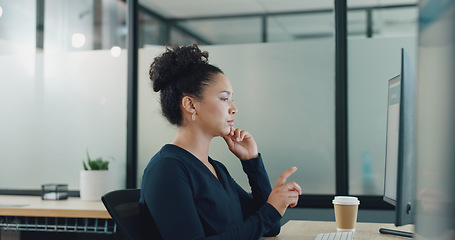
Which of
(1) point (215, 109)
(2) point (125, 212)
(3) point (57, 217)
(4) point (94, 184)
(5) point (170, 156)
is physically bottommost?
(3) point (57, 217)

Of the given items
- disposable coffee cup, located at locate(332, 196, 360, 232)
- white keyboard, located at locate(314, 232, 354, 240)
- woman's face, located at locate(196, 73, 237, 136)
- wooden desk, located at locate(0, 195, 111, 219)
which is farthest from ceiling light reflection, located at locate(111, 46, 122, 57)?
white keyboard, located at locate(314, 232, 354, 240)

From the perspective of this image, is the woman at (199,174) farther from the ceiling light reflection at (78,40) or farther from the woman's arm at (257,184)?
the ceiling light reflection at (78,40)

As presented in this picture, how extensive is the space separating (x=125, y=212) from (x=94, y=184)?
1715mm

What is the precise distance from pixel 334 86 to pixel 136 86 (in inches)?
47.2

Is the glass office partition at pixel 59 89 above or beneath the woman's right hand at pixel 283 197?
above

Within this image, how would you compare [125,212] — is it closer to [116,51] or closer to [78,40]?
[116,51]

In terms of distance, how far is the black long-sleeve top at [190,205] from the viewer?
115cm

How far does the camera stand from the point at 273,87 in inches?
113

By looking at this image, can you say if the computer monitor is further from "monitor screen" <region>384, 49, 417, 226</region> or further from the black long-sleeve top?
the black long-sleeve top

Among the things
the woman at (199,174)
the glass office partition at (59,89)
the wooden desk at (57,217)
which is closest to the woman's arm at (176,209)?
the woman at (199,174)

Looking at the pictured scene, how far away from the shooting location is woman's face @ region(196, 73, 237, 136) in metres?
1.39

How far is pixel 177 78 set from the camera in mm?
1425

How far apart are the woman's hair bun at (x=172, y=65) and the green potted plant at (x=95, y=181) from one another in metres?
1.51

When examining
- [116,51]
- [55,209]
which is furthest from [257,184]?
[116,51]
